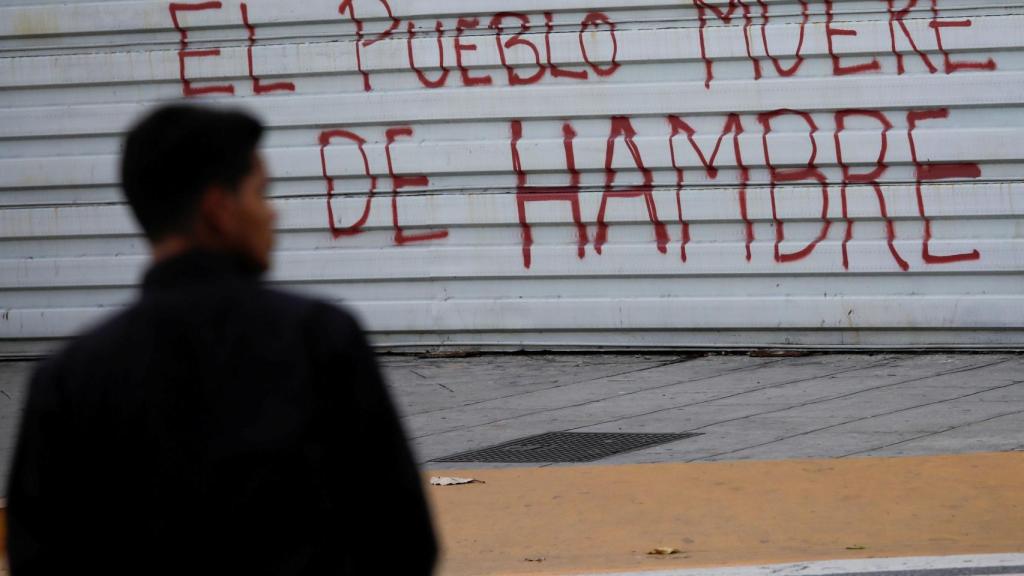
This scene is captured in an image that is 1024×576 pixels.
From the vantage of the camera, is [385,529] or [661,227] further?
[661,227]

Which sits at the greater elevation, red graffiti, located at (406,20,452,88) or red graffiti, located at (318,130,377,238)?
red graffiti, located at (406,20,452,88)

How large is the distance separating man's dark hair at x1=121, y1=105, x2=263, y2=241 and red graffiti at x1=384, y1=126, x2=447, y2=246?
852cm

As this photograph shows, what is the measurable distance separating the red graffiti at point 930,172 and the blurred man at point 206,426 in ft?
26.5

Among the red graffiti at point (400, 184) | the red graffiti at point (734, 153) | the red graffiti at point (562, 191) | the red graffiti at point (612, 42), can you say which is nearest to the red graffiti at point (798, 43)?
the red graffiti at point (734, 153)

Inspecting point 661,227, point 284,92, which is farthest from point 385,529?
point 284,92

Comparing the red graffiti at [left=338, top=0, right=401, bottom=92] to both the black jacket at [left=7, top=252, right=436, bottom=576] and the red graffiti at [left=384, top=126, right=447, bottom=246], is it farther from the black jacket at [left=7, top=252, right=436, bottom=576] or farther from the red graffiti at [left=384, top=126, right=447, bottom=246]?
the black jacket at [left=7, top=252, right=436, bottom=576]

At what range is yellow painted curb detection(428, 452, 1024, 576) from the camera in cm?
569

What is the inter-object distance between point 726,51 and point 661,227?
112 centimetres

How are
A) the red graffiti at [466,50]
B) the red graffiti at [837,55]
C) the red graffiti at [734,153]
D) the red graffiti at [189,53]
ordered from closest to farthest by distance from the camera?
the red graffiti at [837,55] < the red graffiti at [734,153] < the red graffiti at [466,50] < the red graffiti at [189,53]

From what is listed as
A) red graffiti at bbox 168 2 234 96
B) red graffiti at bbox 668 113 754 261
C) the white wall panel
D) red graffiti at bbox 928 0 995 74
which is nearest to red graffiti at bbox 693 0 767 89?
the white wall panel

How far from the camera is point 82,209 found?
36.3 feet

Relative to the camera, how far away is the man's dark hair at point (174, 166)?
2078mm

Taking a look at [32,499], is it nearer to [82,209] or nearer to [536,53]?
[536,53]

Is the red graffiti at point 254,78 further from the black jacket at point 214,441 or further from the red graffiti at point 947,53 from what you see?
the black jacket at point 214,441
